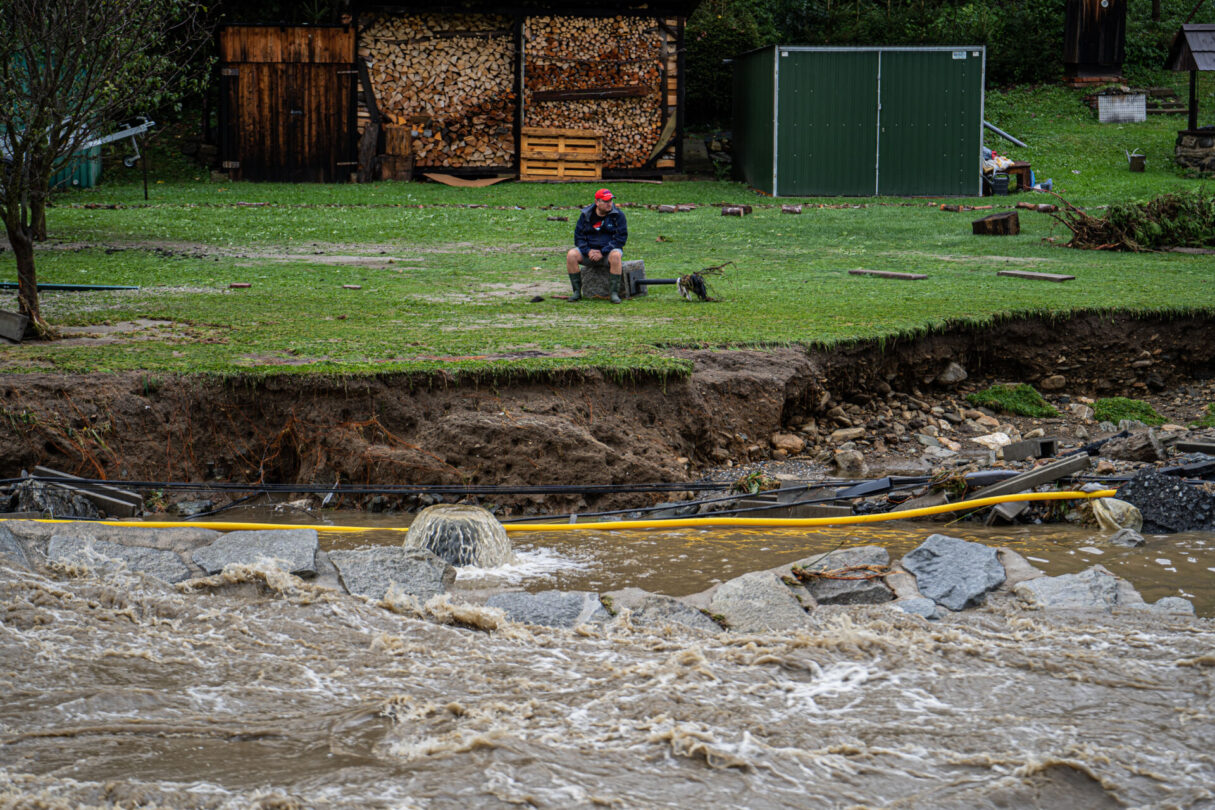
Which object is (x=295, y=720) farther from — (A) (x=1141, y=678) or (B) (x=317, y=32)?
(B) (x=317, y=32)

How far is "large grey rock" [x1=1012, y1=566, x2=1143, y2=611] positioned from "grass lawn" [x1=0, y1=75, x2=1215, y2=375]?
3415 mm

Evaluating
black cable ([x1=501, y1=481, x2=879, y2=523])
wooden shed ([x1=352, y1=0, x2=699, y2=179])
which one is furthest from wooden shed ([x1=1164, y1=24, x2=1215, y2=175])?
black cable ([x1=501, y1=481, x2=879, y2=523])

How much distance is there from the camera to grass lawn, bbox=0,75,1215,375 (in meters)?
9.02

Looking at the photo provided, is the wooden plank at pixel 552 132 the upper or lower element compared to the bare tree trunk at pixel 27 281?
upper

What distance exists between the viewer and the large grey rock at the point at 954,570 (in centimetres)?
575

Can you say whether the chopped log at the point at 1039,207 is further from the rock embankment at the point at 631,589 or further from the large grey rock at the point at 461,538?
the large grey rock at the point at 461,538

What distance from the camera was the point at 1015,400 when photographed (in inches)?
388

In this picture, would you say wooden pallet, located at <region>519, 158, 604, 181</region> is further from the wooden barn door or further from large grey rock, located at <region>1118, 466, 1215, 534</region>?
large grey rock, located at <region>1118, 466, 1215, 534</region>

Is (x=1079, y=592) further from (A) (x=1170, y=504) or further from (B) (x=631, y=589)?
(B) (x=631, y=589)

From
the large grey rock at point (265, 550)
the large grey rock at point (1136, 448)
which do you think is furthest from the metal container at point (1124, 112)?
the large grey rock at point (265, 550)

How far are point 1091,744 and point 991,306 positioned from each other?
708cm

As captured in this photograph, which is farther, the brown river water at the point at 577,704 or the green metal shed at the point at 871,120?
the green metal shed at the point at 871,120

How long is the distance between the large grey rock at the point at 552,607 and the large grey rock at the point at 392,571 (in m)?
0.41

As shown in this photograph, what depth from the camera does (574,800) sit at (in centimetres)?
377
